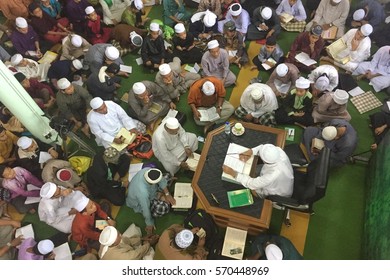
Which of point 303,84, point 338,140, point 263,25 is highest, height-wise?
point 263,25

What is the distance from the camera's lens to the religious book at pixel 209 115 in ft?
21.6

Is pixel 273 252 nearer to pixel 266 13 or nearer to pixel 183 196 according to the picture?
pixel 183 196

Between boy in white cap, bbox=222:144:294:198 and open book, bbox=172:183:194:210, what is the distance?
3.61ft

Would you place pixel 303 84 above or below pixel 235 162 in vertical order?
above

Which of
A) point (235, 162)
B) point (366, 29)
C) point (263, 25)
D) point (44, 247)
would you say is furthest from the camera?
point (263, 25)

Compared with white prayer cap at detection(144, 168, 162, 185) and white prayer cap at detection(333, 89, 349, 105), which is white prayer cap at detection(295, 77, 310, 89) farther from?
white prayer cap at detection(144, 168, 162, 185)

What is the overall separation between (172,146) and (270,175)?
1.88m

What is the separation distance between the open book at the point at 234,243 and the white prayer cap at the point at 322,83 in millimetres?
3082

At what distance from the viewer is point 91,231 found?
17.1 feet

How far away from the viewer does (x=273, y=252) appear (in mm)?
4379

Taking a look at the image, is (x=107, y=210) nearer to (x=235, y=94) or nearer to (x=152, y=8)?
(x=235, y=94)

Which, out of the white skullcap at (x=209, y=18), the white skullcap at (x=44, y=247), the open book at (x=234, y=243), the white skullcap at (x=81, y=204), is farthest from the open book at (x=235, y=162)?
the white skullcap at (x=209, y=18)

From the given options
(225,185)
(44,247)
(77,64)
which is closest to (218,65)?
(225,185)

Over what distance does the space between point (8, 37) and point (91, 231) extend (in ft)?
19.8
